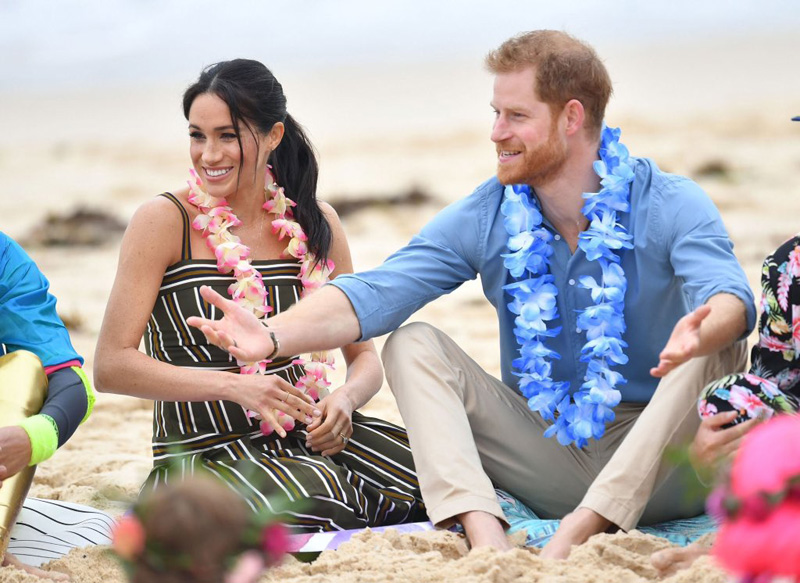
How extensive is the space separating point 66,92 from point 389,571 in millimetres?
34138

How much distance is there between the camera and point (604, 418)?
3898 mm

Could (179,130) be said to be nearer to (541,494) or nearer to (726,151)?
(726,151)

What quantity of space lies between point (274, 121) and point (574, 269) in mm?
1246

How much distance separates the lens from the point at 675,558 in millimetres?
3186

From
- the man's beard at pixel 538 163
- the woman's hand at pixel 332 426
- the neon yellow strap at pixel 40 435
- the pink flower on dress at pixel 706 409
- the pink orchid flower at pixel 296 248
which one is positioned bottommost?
the woman's hand at pixel 332 426

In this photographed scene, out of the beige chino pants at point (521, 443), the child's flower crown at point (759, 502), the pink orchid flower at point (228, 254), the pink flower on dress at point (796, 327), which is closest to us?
the child's flower crown at point (759, 502)

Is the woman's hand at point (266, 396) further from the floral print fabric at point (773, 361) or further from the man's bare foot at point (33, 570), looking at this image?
the floral print fabric at point (773, 361)

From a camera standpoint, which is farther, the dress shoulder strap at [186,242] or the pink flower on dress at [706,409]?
the dress shoulder strap at [186,242]

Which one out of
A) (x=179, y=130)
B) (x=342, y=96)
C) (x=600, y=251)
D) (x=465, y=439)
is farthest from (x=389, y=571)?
(x=342, y=96)

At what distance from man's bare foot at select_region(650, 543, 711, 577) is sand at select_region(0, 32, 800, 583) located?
80mm

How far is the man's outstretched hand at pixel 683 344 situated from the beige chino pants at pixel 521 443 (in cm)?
39

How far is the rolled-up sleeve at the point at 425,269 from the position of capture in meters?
4.00

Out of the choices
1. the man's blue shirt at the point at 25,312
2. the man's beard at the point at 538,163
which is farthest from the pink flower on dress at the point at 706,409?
the man's blue shirt at the point at 25,312

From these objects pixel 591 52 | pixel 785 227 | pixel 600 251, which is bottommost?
pixel 785 227
